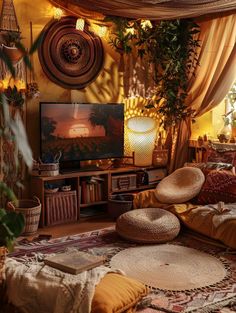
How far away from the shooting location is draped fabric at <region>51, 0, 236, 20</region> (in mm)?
4566

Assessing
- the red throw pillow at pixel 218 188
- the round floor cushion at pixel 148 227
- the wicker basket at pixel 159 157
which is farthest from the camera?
the wicker basket at pixel 159 157

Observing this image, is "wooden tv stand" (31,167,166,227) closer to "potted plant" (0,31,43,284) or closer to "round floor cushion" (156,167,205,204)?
"round floor cushion" (156,167,205,204)

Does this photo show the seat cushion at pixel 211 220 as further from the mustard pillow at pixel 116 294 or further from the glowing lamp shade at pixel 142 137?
the mustard pillow at pixel 116 294

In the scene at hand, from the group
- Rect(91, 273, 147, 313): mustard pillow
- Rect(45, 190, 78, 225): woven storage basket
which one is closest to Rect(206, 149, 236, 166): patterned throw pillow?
Rect(45, 190, 78, 225): woven storage basket

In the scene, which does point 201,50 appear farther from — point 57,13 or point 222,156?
point 57,13

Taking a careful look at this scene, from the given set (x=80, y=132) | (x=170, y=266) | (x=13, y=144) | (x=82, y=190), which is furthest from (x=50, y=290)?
(x=80, y=132)

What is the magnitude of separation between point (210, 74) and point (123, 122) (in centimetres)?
128

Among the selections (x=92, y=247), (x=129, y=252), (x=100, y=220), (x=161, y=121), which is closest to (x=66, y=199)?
(x=100, y=220)

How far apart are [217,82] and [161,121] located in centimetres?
96

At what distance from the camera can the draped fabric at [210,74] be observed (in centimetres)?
550

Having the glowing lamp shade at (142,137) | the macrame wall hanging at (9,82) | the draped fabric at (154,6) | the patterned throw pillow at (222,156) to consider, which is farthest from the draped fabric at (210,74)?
the macrame wall hanging at (9,82)

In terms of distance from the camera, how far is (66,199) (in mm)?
5035

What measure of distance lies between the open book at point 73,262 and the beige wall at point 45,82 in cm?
265

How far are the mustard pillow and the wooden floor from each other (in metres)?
2.04
